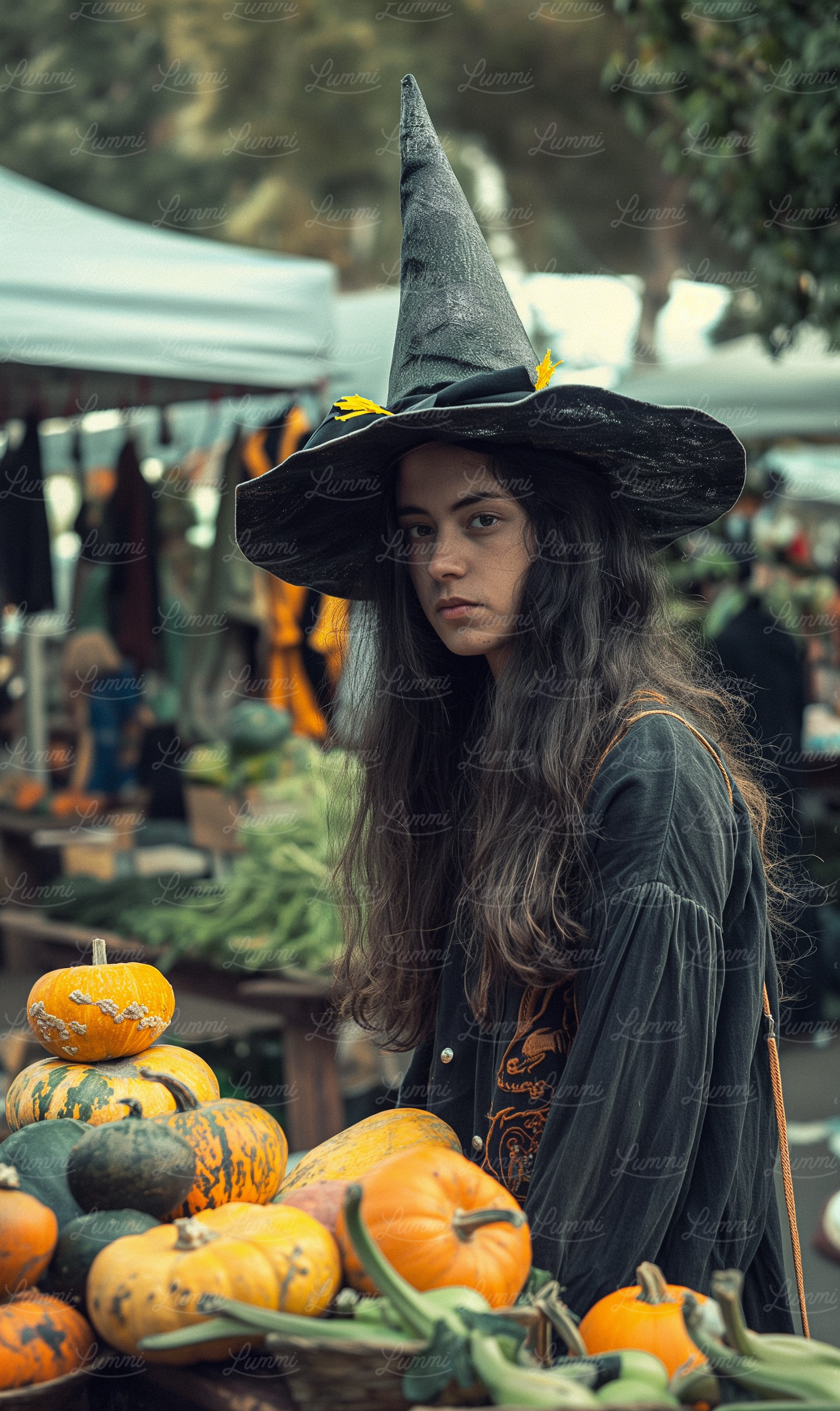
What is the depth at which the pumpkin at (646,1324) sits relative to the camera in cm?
119

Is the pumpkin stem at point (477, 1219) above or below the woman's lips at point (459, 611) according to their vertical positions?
below

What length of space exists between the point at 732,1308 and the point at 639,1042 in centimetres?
46

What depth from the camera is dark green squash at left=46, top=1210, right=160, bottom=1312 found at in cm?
126

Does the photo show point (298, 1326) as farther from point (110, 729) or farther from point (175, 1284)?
point (110, 729)

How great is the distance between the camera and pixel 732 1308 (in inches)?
42.1

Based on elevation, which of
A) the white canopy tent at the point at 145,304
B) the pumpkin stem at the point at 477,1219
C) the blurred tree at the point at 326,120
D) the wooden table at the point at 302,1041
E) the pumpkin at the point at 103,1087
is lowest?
the wooden table at the point at 302,1041

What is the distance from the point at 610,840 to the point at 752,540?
23.8 feet

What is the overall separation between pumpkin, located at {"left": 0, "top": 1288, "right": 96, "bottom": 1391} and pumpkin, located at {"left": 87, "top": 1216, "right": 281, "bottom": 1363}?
25mm

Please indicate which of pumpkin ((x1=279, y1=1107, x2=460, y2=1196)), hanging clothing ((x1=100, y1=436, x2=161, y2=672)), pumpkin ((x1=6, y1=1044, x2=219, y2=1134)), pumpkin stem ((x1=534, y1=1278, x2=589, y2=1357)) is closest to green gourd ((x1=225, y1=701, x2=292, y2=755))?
hanging clothing ((x1=100, y1=436, x2=161, y2=672))

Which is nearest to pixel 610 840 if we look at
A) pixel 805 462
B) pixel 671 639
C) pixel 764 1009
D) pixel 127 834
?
pixel 764 1009

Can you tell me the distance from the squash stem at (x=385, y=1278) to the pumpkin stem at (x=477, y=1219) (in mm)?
79

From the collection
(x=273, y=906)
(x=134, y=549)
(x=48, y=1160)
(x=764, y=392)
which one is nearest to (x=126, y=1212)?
(x=48, y=1160)

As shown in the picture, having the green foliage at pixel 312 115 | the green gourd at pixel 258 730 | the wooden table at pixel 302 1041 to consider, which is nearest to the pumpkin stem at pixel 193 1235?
the wooden table at pixel 302 1041

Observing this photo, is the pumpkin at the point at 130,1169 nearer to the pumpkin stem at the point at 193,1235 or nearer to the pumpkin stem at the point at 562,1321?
the pumpkin stem at the point at 193,1235
